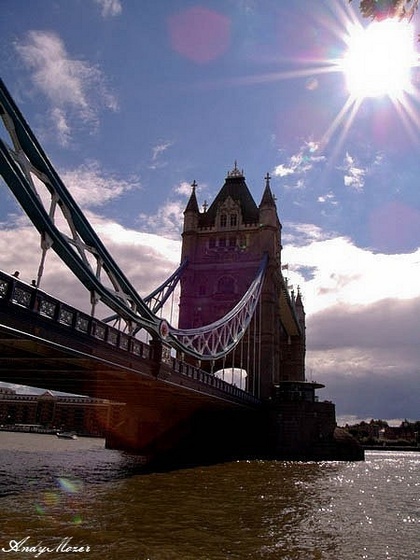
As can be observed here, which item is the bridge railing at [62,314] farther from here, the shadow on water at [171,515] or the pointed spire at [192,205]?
the pointed spire at [192,205]

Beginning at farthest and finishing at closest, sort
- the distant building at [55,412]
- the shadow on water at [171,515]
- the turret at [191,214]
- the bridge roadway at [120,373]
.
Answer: the distant building at [55,412] → the turret at [191,214] → the bridge roadway at [120,373] → the shadow on water at [171,515]

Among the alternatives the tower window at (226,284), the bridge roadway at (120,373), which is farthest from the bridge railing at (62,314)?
the tower window at (226,284)

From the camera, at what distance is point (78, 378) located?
1009 inches

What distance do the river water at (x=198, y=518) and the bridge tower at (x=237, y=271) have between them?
32.5 m

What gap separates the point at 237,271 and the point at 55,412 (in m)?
87.5

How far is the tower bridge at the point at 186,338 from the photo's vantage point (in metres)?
16.3

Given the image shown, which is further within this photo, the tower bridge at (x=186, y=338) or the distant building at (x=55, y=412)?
the distant building at (x=55, y=412)

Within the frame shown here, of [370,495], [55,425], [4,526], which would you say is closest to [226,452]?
[370,495]

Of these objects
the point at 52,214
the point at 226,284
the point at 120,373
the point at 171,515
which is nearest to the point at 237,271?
the point at 226,284

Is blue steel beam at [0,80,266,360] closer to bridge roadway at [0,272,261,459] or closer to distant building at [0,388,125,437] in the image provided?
bridge roadway at [0,272,261,459]

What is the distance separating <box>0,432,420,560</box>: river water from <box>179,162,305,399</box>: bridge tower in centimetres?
3253

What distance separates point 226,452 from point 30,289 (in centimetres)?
3708

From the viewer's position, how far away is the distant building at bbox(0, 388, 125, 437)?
119 meters

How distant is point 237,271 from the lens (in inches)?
2547
